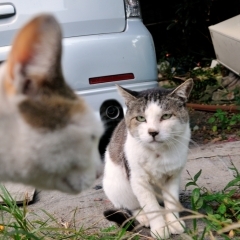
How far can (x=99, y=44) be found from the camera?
3061 mm

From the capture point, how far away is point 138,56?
3.15 meters

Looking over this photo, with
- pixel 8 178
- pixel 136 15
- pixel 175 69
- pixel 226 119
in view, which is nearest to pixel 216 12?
pixel 175 69

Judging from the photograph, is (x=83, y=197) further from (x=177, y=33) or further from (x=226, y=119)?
(x=177, y=33)

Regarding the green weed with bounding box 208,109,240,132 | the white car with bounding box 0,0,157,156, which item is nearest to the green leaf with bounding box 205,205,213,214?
the white car with bounding box 0,0,157,156

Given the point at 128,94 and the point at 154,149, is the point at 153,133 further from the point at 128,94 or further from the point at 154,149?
the point at 128,94

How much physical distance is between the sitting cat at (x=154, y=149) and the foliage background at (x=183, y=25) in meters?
4.62

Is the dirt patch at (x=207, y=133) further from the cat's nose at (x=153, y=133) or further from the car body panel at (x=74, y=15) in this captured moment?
the cat's nose at (x=153, y=133)

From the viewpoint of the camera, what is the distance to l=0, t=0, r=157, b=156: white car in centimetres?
293

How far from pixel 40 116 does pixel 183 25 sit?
6.34 metres

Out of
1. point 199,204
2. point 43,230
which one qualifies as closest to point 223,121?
point 199,204

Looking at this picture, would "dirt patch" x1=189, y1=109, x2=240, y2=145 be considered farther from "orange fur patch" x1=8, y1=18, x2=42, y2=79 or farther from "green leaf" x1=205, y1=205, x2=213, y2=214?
"orange fur patch" x1=8, y1=18, x2=42, y2=79

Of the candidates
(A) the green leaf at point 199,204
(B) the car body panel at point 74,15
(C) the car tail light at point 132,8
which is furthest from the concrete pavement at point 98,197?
(C) the car tail light at point 132,8

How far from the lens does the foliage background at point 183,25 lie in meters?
7.27

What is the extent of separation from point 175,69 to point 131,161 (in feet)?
16.0
